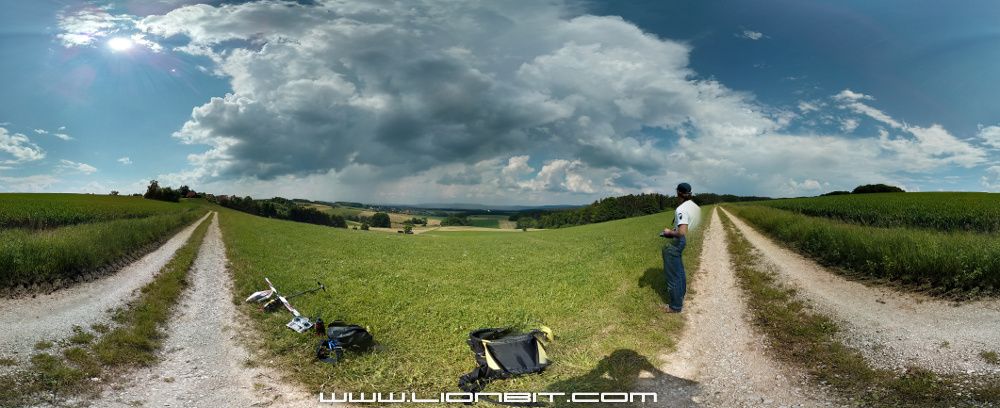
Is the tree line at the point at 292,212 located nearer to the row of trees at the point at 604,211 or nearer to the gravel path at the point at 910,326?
the row of trees at the point at 604,211

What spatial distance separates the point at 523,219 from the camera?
199 feet

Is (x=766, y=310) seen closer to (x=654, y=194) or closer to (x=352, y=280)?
(x=352, y=280)

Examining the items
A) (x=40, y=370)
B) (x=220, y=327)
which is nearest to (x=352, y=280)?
(x=220, y=327)

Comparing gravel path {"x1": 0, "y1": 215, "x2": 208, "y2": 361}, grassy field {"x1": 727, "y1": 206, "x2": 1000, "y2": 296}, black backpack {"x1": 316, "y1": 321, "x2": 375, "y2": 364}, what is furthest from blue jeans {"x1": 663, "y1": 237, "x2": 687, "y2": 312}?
gravel path {"x1": 0, "y1": 215, "x2": 208, "y2": 361}

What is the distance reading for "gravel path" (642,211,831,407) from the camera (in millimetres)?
6656

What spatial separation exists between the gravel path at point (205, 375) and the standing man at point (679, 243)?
7.97 m

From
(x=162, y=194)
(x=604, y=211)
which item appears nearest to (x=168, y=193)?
(x=162, y=194)

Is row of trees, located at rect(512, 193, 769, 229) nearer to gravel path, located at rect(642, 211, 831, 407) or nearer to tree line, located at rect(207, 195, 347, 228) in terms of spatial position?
tree line, located at rect(207, 195, 347, 228)

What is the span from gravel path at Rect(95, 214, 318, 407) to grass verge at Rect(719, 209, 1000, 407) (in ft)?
27.0

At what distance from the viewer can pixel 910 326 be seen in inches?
351

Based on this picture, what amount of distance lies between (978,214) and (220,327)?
35.0m

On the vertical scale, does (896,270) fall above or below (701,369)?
above

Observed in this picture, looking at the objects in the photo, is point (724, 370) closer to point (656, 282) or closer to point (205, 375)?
point (656, 282)

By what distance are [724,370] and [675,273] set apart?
314 centimetres
